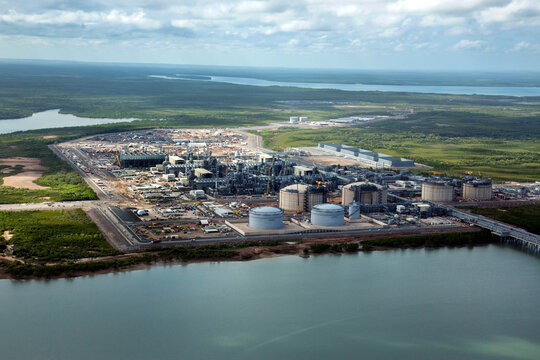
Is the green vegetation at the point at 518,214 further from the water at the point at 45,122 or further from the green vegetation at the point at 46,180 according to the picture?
the water at the point at 45,122

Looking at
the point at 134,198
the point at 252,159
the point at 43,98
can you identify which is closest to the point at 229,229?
the point at 134,198

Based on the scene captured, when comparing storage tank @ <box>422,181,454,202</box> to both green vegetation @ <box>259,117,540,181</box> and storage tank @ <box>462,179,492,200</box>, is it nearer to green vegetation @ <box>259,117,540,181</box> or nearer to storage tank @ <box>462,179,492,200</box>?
storage tank @ <box>462,179,492,200</box>

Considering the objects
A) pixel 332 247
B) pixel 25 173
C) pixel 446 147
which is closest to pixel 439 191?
pixel 332 247

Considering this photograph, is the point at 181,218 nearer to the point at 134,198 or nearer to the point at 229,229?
the point at 229,229

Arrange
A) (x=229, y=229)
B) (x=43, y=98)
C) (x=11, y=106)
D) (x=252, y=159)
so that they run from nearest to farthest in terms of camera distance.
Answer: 1. (x=229, y=229)
2. (x=252, y=159)
3. (x=11, y=106)
4. (x=43, y=98)

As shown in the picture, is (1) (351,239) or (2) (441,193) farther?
(2) (441,193)

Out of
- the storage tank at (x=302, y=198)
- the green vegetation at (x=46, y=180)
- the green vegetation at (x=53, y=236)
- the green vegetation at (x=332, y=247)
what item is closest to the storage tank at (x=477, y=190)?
the storage tank at (x=302, y=198)
